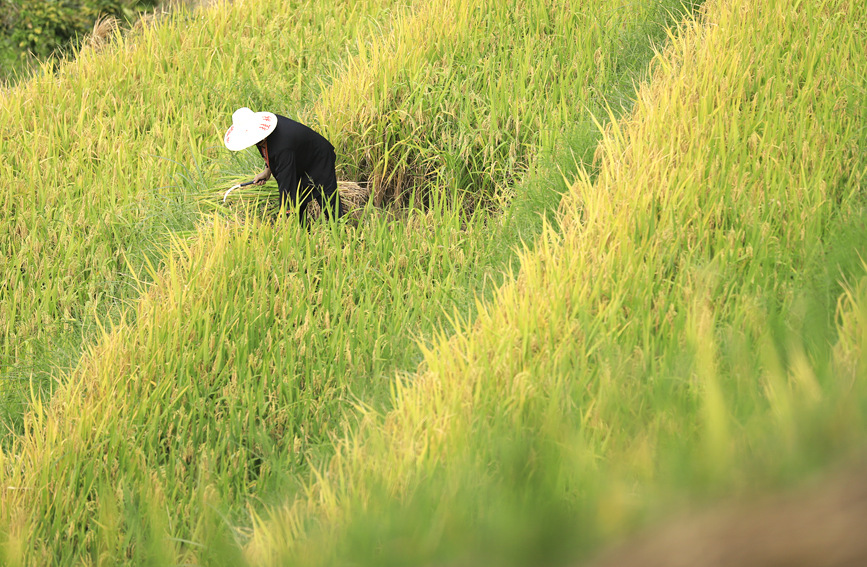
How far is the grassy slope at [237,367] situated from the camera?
2148 millimetres

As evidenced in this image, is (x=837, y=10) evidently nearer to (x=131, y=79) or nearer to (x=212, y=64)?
(x=212, y=64)

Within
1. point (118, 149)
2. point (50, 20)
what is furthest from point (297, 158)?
point (50, 20)

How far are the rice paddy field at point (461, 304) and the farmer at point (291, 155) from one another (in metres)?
0.20

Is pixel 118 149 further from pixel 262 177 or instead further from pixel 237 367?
pixel 237 367

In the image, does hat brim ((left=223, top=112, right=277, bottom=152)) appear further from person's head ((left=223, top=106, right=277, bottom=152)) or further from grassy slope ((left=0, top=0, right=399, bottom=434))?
grassy slope ((left=0, top=0, right=399, bottom=434))

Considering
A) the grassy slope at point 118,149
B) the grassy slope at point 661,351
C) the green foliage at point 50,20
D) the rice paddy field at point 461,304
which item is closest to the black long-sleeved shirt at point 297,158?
the rice paddy field at point 461,304

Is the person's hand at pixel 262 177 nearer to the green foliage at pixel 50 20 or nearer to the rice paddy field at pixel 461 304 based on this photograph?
the rice paddy field at pixel 461 304

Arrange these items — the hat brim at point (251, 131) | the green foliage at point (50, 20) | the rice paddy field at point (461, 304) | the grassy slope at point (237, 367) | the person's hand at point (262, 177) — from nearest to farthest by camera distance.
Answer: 1. the rice paddy field at point (461, 304)
2. the grassy slope at point (237, 367)
3. the hat brim at point (251, 131)
4. the person's hand at point (262, 177)
5. the green foliage at point (50, 20)

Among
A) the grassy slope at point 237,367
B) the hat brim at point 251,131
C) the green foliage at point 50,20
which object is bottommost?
the grassy slope at point 237,367

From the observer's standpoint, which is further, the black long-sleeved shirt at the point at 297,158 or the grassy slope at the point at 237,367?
the black long-sleeved shirt at the point at 297,158

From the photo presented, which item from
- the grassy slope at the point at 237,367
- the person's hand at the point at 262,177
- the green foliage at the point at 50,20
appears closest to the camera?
the grassy slope at the point at 237,367

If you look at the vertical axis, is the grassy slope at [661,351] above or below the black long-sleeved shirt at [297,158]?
below

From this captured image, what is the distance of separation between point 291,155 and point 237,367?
3.94 feet

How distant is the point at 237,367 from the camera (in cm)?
257
